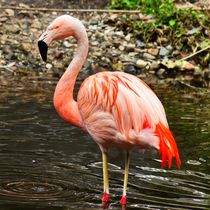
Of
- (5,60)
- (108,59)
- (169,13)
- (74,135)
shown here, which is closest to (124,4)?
(169,13)

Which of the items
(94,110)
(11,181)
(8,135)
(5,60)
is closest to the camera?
(94,110)

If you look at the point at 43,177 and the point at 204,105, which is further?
the point at 204,105

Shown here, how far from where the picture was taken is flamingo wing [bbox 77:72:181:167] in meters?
5.05

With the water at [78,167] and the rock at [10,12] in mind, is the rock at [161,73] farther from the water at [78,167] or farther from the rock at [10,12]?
the rock at [10,12]

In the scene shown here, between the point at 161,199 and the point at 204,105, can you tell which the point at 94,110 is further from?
the point at 204,105

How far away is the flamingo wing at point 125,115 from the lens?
505 centimetres

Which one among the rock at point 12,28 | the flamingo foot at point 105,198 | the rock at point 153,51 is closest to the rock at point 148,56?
the rock at point 153,51

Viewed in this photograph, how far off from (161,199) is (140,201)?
174mm

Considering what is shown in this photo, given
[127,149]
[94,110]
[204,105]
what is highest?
[94,110]

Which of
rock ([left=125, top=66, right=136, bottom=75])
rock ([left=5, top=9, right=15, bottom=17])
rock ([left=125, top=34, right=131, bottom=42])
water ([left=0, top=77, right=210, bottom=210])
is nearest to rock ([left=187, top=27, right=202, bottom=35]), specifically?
rock ([left=125, top=34, right=131, bottom=42])

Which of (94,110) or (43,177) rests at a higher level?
(94,110)

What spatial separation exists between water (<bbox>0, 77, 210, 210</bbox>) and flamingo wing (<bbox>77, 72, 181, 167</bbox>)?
0.51 m

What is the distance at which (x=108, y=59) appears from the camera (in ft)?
41.7

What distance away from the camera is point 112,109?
16.9 ft
